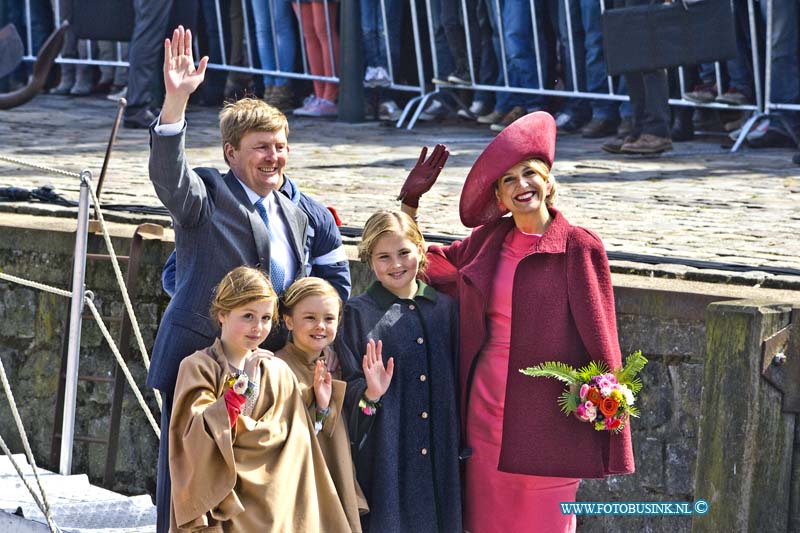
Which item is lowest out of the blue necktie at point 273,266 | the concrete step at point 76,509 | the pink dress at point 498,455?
the concrete step at point 76,509

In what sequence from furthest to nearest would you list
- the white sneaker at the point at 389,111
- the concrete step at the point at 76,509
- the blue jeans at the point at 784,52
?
the white sneaker at the point at 389,111
the blue jeans at the point at 784,52
the concrete step at the point at 76,509

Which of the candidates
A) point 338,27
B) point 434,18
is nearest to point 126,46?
point 338,27

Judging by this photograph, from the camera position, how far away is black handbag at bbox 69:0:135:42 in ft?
38.3

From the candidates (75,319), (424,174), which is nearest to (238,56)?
(75,319)

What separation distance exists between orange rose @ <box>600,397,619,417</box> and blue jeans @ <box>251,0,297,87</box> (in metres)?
7.94

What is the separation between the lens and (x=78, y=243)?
6.05 metres

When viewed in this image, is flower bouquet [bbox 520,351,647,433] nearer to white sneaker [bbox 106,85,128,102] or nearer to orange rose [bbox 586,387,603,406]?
orange rose [bbox 586,387,603,406]

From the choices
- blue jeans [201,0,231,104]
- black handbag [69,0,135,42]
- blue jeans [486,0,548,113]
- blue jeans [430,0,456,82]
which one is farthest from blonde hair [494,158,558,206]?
blue jeans [201,0,231,104]

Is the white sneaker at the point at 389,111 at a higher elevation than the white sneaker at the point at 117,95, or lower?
lower

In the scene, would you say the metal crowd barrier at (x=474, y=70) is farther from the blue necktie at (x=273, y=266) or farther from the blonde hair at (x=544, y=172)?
the blue necktie at (x=273, y=266)

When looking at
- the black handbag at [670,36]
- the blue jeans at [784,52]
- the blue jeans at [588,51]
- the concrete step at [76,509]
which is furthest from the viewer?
the blue jeans at [588,51]

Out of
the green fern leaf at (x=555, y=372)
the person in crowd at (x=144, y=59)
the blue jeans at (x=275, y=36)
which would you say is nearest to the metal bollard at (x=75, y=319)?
the green fern leaf at (x=555, y=372)

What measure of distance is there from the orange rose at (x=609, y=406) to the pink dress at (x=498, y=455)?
12.4 inches

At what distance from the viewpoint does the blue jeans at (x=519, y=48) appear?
1064 centimetres
